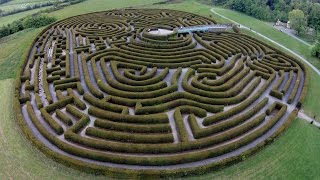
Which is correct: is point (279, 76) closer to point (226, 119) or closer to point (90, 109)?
point (226, 119)

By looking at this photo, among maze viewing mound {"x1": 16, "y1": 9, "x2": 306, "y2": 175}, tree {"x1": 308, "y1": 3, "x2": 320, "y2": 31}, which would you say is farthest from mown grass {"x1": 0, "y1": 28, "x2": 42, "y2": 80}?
tree {"x1": 308, "y1": 3, "x2": 320, "y2": 31}

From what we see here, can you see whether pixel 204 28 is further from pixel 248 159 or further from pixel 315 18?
pixel 248 159

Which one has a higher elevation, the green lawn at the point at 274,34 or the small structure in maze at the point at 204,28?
the small structure in maze at the point at 204,28

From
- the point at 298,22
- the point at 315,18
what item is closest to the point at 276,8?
the point at 315,18

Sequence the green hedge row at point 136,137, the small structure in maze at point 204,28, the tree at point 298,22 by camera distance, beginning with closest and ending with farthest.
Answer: the green hedge row at point 136,137 → the small structure in maze at point 204,28 → the tree at point 298,22

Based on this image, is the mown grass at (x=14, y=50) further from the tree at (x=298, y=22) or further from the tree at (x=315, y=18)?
the tree at (x=315, y=18)

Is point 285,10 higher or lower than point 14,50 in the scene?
lower

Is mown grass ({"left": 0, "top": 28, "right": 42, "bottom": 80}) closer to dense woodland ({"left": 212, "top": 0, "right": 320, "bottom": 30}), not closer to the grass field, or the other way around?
the grass field

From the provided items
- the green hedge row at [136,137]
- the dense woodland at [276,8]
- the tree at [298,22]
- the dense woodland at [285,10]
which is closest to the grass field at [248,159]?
the green hedge row at [136,137]
